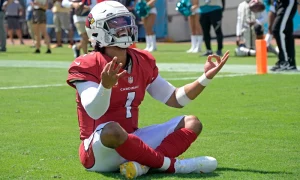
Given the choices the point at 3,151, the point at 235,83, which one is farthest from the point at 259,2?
the point at 3,151

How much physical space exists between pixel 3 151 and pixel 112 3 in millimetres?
1938

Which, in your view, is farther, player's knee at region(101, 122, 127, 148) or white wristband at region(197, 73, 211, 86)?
white wristband at region(197, 73, 211, 86)

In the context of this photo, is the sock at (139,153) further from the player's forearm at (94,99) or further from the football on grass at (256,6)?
the football on grass at (256,6)

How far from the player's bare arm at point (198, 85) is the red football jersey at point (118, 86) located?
0.93 ft

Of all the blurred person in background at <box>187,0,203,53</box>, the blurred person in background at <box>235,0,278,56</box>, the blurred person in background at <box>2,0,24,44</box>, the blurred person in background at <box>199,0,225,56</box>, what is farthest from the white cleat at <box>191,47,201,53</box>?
the blurred person in background at <box>2,0,24,44</box>

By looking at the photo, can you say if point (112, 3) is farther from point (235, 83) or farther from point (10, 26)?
point (10, 26)

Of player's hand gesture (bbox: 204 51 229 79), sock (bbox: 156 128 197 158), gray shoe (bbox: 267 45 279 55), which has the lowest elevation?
gray shoe (bbox: 267 45 279 55)

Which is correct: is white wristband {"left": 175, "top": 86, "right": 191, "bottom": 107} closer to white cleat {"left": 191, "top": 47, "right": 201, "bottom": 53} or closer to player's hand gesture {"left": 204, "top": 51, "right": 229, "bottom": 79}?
player's hand gesture {"left": 204, "top": 51, "right": 229, "bottom": 79}

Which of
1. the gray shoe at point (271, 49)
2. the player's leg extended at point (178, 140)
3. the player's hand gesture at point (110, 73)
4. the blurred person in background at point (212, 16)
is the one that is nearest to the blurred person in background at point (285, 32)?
the gray shoe at point (271, 49)

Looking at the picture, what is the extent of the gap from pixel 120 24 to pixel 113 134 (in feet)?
3.10

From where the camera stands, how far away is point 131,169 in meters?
6.54

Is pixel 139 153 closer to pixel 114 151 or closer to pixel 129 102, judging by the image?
pixel 114 151

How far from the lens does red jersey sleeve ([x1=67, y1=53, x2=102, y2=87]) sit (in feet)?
22.0

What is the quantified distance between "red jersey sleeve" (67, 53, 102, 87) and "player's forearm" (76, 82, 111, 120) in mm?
62
